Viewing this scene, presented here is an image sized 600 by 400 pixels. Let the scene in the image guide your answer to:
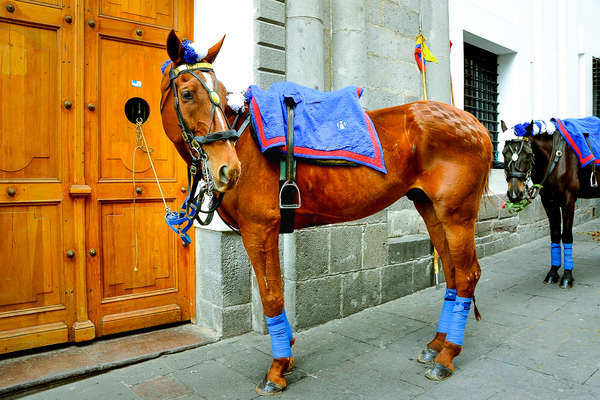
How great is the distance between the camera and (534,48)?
821 centimetres

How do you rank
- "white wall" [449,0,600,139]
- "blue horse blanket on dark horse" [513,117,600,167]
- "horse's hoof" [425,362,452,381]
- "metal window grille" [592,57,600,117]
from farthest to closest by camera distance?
"metal window grille" [592,57,600,117] < "white wall" [449,0,600,139] < "blue horse blanket on dark horse" [513,117,600,167] < "horse's hoof" [425,362,452,381]

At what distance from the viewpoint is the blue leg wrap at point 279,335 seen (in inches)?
103

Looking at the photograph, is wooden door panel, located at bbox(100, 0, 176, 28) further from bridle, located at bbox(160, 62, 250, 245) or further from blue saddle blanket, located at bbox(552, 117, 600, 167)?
Result: blue saddle blanket, located at bbox(552, 117, 600, 167)

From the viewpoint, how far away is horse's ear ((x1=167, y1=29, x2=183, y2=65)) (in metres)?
2.23

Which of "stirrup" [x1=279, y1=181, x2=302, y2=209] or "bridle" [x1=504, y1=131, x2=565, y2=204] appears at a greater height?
"bridle" [x1=504, y1=131, x2=565, y2=204]

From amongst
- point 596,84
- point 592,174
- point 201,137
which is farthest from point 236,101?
point 596,84

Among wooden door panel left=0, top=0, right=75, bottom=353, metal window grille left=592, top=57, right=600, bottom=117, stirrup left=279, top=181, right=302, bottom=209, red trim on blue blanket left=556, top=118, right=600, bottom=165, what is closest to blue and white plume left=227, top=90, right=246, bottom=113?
stirrup left=279, top=181, right=302, bottom=209

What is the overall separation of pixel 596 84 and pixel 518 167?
8.96m

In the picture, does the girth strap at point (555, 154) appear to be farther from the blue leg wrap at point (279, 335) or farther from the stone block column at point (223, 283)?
the blue leg wrap at point (279, 335)

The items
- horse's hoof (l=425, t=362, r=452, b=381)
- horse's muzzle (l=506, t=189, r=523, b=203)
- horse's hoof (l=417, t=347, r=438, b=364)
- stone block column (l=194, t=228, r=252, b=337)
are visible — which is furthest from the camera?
horse's muzzle (l=506, t=189, r=523, b=203)

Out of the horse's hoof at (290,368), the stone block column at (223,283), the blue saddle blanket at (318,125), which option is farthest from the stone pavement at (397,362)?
the blue saddle blanket at (318,125)

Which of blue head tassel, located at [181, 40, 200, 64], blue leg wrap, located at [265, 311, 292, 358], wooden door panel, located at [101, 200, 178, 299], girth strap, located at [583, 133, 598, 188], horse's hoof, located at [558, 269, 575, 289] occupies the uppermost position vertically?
blue head tassel, located at [181, 40, 200, 64]

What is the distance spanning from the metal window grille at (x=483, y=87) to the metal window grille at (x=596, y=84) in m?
4.96

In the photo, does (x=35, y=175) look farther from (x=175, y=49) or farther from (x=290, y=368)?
(x=290, y=368)
